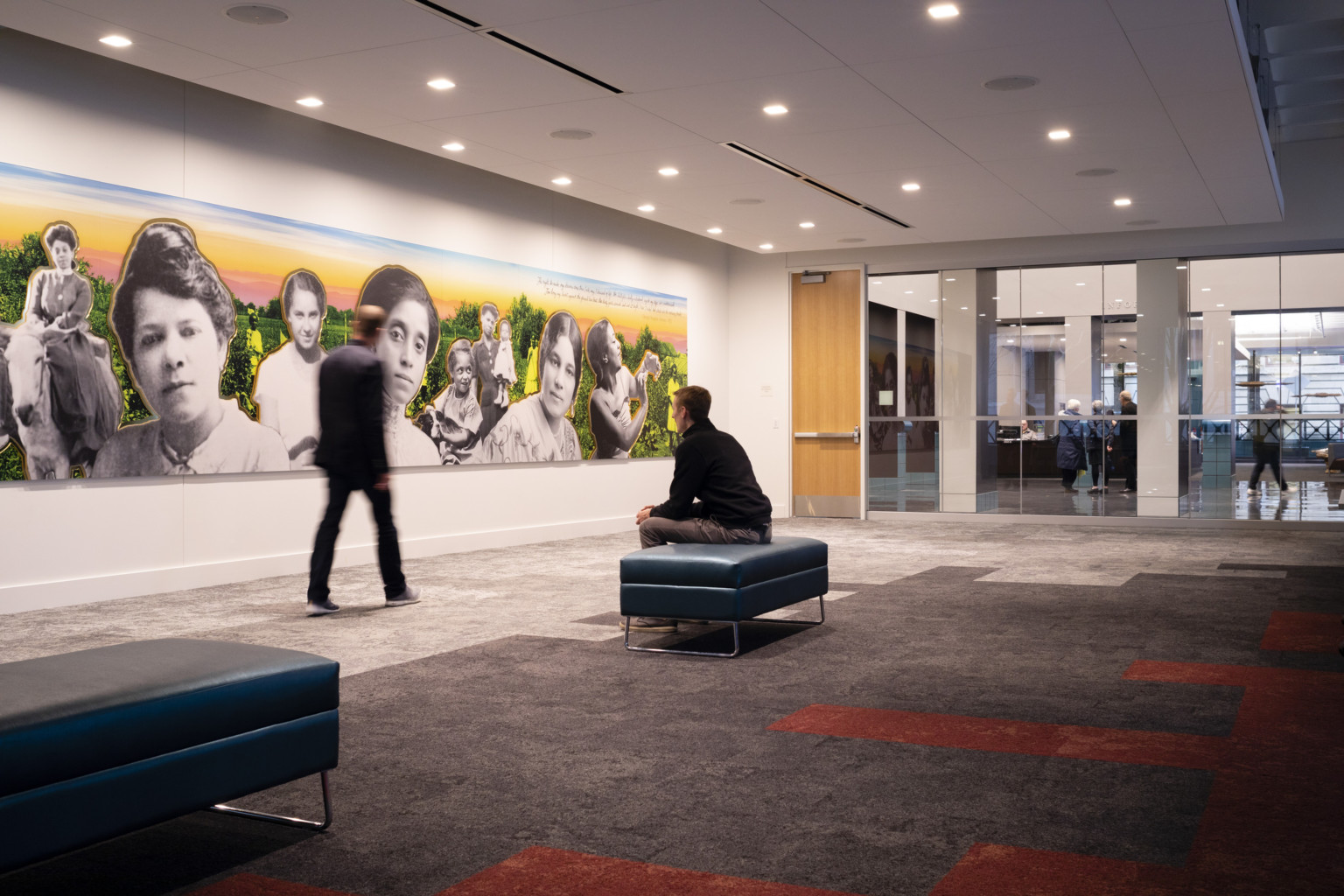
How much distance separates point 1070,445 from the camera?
1427 centimetres

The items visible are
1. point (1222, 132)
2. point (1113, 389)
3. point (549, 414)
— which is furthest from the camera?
point (1113, 389)

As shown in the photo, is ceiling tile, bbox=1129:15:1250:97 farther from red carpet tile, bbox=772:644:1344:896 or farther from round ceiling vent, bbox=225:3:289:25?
round ceiling vent, bbox=225:3:289:25

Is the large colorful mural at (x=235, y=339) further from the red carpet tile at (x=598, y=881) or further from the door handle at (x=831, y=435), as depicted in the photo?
the red carpet tile at (x=598, y=881)

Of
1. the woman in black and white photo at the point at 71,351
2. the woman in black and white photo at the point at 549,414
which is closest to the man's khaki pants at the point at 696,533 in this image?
the woman in black and white photo at the point at 71,351

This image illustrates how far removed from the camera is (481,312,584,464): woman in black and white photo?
37.2 feet

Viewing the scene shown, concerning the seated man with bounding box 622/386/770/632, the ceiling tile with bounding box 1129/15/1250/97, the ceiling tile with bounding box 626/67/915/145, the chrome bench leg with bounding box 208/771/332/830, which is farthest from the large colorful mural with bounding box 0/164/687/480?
the ceiling tile with bounding box 1129/15/1250/97

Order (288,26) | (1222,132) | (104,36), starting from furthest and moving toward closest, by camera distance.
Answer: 1. (1222,132)
2. (104,36)
3. (288,26)

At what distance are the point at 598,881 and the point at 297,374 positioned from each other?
22.8 feet

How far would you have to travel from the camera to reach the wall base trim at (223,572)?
24.0 feet

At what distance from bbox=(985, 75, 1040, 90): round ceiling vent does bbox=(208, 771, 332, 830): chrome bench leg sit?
246 inches

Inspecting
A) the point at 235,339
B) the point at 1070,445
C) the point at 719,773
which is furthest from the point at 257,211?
the point at 1070,445

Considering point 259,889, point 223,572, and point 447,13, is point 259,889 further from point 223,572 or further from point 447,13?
point 223,572

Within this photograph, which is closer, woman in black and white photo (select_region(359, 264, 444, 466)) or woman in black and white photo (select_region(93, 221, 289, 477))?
woman in black and white photo (select_region(93, 221, 289, 477))

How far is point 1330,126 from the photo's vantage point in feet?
39.9
